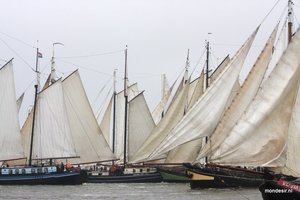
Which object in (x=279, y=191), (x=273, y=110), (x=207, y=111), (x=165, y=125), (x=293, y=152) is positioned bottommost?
(x=279, y=191)

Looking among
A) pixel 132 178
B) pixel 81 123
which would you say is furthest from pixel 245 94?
pixel 132 178

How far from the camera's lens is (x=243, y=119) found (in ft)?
127

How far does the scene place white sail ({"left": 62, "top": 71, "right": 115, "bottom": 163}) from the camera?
77.3 meters

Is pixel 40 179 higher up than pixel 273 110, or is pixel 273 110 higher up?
pixel 273 110

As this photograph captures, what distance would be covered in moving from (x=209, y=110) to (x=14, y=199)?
14828 mm

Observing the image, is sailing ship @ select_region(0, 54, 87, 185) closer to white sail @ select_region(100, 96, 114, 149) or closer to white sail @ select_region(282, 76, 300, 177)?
white sail @ select_region(100, 96, 114, 149)

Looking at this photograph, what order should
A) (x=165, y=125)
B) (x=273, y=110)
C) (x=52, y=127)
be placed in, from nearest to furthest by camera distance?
(x=273, y=110)
(x=165, y=125)
(x=52, y=127)

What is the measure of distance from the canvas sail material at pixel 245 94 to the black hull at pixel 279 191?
842 cm

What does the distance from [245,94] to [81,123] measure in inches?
1328

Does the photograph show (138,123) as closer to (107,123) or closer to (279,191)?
(107,123)

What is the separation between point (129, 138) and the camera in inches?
3346

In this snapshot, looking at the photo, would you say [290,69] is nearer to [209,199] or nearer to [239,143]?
[239,143]

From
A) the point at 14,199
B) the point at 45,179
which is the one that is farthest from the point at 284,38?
the point at 45,179

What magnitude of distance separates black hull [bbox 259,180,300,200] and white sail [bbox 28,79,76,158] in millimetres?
38901
